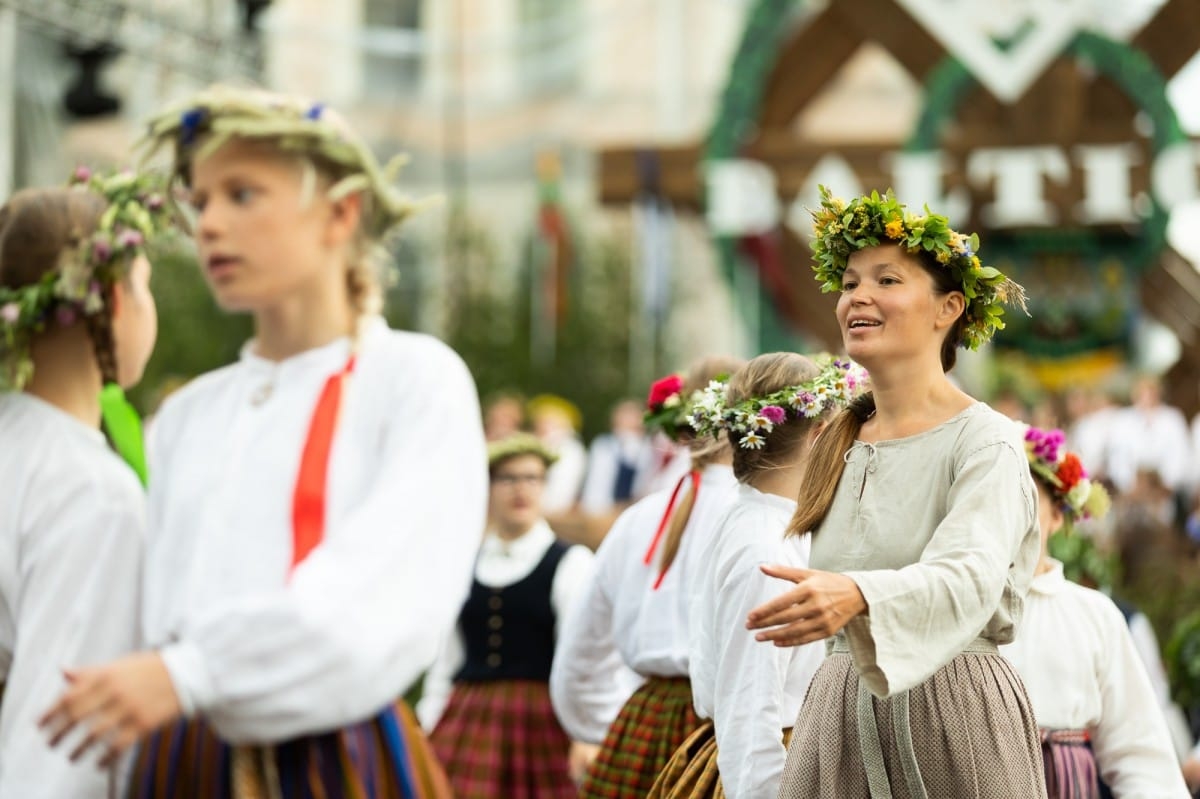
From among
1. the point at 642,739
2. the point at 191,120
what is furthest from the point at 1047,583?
the point at 191,120

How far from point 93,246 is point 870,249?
1.31 meters

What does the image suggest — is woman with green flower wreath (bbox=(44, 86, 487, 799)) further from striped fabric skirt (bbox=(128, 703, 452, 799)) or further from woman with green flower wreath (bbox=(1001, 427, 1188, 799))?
woman with green flower wreath (bbox=(1001, 427, 1188, 799))

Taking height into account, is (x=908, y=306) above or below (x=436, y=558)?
above

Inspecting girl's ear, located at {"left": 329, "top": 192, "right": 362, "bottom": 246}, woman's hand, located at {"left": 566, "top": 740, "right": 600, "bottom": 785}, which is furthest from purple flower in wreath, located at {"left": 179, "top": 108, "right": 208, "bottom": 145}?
woman's hand, located at {"left": 566, "top": 740, "right": 600, "bottom": 785}

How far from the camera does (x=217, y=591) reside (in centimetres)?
246

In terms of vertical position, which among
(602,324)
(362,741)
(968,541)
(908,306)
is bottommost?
(602,324)

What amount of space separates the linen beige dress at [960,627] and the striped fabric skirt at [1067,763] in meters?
0.69

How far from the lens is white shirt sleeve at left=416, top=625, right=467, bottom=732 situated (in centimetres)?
625

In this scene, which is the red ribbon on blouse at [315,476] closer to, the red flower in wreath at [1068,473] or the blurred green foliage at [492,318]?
the red flower in wreath at [1068,473]

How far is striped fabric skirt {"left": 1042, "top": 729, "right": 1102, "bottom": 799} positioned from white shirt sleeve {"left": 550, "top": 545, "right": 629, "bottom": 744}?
125cm

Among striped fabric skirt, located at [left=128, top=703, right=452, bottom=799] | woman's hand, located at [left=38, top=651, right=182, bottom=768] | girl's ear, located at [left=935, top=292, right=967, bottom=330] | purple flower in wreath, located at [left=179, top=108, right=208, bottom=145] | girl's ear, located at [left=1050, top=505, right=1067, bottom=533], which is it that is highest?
purple flower in wreath, located at [left=179, top=108, right=208, bottom=145]

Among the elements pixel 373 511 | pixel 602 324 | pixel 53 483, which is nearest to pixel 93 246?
pixel 53 483

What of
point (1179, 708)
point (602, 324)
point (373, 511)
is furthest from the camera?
point (602, 324)

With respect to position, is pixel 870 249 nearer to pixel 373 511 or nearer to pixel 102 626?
pixel 373 511
